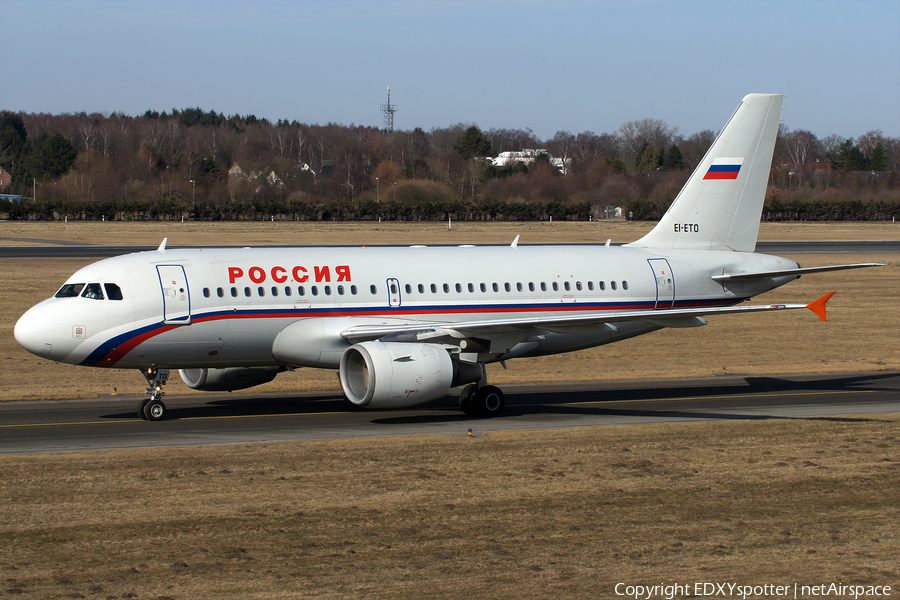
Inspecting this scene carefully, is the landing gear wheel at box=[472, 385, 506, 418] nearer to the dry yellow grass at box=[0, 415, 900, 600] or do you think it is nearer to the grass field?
the grass field

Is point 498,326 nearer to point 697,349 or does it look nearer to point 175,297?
point 175,297

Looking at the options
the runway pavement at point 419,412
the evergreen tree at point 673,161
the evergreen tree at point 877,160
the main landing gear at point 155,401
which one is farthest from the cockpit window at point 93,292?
the evergreen tree at point 877,160

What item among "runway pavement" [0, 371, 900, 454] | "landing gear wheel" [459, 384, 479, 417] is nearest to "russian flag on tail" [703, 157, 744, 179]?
"runway pavement" [0, 371, 900, 454]

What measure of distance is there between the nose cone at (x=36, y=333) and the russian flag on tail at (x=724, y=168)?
2066 cm

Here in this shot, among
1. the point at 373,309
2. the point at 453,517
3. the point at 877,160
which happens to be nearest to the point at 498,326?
the point at 373,309

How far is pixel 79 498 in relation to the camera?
1631 cm

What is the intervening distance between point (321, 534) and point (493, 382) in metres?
18.3

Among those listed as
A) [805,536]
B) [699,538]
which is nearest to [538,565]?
[699,538]

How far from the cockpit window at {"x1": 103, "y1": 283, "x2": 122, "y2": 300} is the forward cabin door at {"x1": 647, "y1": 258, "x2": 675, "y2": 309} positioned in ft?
51.2

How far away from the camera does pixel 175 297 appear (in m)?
24.0

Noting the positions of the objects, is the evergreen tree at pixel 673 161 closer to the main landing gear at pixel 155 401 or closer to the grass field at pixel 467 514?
the grass field at pixel 467 514

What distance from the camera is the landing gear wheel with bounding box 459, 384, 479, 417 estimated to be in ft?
83.7

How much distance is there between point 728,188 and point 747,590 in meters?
21.8

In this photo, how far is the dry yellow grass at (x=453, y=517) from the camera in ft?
41.1
